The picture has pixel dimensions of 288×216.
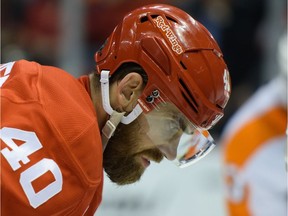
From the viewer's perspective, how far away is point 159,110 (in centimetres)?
252

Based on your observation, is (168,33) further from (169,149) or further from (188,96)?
(169,149)

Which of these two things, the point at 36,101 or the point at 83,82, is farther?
the point at 83,82

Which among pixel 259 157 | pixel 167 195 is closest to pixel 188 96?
pixel 259 157

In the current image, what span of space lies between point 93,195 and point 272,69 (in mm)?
2586

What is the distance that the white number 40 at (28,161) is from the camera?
216 cm

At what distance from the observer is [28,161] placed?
2.18 meters

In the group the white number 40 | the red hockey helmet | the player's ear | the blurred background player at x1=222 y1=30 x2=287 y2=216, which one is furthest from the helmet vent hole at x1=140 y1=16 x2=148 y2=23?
the blurred background player at x1=222 y1=30 x2=287 y2=216

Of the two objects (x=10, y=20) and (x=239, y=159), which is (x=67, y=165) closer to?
(x=239, y=159)

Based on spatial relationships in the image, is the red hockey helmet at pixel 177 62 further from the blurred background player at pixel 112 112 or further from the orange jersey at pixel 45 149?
the orange jersey at pixel 45 149

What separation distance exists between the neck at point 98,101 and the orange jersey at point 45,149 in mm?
212

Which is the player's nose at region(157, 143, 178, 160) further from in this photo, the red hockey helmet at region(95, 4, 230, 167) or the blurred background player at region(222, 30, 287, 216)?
the blurred background player at region(222, 30, 287, 216)

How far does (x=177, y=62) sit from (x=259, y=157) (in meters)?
1.81

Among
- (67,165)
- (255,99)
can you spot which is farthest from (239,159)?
(67,165)

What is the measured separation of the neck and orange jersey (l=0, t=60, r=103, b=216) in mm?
212
